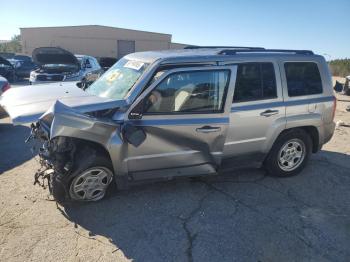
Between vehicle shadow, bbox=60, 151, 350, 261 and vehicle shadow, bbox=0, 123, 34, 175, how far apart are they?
2031 millimetres

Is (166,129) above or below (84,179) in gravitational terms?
above

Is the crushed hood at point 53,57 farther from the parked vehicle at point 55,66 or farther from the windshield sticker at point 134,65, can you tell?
the windshield sticker at point 134,65

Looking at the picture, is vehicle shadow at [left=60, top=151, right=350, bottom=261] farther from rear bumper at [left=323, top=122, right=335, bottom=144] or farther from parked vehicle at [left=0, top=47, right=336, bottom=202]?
rear bumper at [left=323, top=122, right=335, bottom=144]

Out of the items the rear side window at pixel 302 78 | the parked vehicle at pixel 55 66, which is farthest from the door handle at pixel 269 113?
the parked vehicle at pixel 55 66

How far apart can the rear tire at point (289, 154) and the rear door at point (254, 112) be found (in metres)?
0.25

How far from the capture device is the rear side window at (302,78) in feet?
15.9

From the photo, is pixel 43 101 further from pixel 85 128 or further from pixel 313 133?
pixel 313 133

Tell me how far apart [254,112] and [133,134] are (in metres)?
1.73

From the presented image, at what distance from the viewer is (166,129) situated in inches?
161

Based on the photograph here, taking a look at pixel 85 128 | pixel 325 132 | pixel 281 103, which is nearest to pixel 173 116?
pixel 85 128

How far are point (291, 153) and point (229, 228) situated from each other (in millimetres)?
2018

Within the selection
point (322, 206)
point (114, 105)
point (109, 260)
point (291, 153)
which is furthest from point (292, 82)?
point (109, 260)

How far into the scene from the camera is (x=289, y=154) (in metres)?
5.21

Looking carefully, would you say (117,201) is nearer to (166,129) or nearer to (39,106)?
(166,129)
